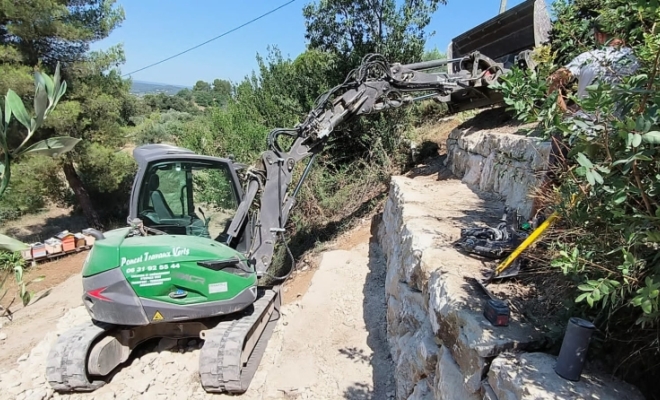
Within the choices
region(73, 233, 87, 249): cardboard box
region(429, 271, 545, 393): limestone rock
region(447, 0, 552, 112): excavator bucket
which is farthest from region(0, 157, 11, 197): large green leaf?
region(73, 233, 87, 249): cardboard box

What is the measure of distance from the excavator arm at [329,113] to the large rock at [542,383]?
3955 mm

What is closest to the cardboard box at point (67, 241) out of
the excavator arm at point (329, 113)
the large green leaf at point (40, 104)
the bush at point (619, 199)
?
the excavator arm at point (329, 113)


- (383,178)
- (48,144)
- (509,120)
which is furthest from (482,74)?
(48,144)

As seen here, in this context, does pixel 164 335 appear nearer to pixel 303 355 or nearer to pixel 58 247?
pixel 303 355

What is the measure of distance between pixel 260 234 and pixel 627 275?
4.61 meters

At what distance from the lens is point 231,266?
4.61m

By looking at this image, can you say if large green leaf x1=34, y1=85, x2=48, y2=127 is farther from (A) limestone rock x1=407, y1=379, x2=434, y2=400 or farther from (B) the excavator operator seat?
(B) the excavator operator seat

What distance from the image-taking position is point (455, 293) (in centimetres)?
259

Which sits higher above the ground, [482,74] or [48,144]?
[482,74]

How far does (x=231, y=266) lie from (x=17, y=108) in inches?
165

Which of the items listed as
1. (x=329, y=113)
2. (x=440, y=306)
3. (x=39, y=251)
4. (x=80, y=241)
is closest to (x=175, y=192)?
(x=329, y=113)

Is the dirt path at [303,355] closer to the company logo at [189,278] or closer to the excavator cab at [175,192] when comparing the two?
the company logo at [189,278]

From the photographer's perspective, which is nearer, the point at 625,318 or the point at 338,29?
the point at 625,318

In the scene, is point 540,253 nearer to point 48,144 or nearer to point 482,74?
point 48,144
